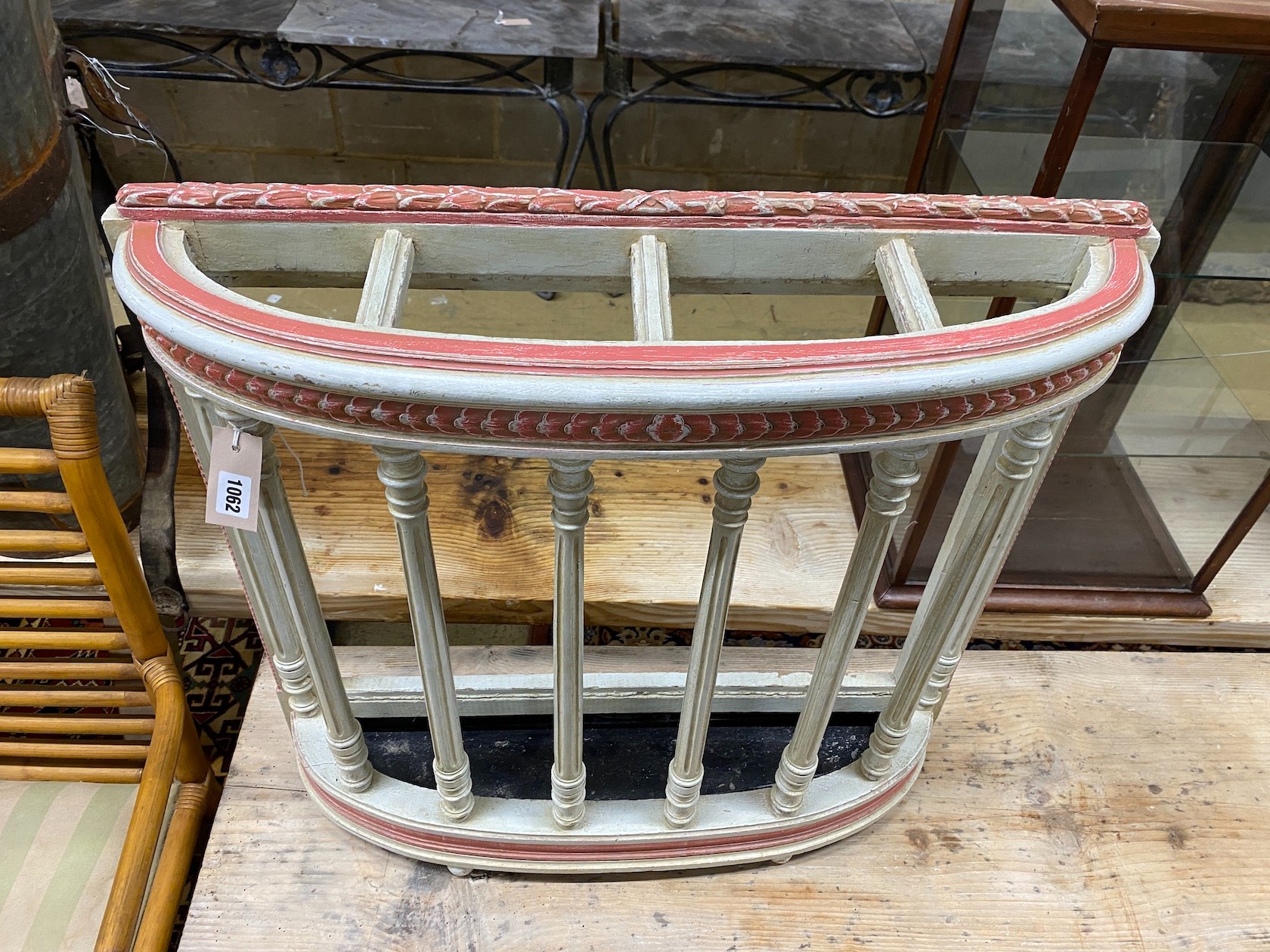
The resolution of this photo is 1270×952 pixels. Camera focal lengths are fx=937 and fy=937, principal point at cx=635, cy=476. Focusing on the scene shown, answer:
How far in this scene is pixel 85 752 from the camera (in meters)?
0.98

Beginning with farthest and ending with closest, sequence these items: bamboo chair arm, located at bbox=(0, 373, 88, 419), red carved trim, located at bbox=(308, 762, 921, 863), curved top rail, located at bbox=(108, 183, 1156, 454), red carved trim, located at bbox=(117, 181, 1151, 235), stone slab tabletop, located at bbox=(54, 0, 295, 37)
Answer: stone slab tabletop, located at bbox=(54, 0, 295, 37) → red carved trim, located at bbox=(308, 762, 921, 863) → bamboo chair arm, located at bbox=(0, 373, 88, 419) → red carved trim, located at bbox=(117, 181, 1151, 235) → curved top rail, located at bbox=(108, 183, 1156, 454)

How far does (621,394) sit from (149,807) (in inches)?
26.4

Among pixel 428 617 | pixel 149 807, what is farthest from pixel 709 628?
pixel 149 807

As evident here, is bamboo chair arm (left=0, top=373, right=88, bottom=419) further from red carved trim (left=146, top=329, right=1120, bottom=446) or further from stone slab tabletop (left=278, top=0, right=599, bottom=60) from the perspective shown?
stone slab tabletop (left=278, top=0, right=599, bottom=60)

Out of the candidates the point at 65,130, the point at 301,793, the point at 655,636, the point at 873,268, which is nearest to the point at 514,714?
the point at 301,793

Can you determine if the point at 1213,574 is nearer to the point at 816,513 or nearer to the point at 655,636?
the point at 816,513

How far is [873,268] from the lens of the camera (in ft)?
2.54

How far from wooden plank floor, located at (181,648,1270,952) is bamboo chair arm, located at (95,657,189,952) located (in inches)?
5.0

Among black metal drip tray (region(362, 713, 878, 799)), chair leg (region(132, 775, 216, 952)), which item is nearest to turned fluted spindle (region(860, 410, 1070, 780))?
black metal drip tray (region(362, 713, 878, 799))

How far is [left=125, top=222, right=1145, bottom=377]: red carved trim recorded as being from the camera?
588 mm

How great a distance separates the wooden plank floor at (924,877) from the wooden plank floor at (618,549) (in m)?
0.15

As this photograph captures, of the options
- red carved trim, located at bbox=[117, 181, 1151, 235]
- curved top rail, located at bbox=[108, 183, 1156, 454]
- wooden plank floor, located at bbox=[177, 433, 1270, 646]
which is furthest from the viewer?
wooden plank floor, located at bbox=[177, 433, 1270, 646]

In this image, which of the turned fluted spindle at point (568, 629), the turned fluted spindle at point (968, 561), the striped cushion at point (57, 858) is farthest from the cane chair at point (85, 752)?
the turned fluted spindle at point (968, 561)

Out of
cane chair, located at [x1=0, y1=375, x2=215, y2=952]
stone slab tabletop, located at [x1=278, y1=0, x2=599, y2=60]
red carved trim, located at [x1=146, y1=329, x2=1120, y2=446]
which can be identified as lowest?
cane chair, located at [x1=0, y1=375, x2=215, y2=952]
